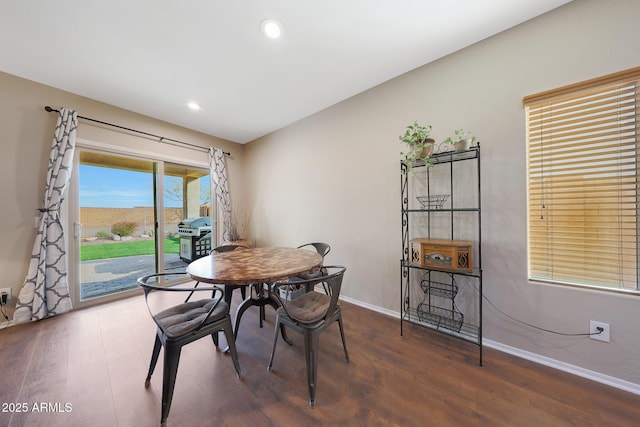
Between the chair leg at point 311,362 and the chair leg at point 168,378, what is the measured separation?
0.75 meters

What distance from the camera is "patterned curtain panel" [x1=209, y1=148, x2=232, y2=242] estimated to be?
3895 millimetres

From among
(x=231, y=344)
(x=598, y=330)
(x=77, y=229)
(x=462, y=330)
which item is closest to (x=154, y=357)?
(x=231, y=344)

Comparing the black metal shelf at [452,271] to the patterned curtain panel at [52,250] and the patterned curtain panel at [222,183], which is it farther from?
the patterned curtain panel at [52,250]

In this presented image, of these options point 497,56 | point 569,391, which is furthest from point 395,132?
point 569,391

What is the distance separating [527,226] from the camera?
169 cm

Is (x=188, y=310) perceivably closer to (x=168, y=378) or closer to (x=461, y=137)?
(x=168, y=378)

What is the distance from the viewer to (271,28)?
1724 millimetres

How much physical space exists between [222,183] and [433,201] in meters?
3.54

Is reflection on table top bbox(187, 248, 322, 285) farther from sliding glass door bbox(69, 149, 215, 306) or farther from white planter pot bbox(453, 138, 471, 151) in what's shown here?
sliding glass door bbox(69, 149, 215, 306)

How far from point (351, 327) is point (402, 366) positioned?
2.11ft

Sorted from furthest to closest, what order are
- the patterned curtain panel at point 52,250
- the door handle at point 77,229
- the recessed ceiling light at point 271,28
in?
1. the door handle at point 77,229
2. the patterned curtain panel at point 52,250
3. the recessed ceiling light at point 271,28

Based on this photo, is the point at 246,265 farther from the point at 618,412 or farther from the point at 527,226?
the point at 618,412

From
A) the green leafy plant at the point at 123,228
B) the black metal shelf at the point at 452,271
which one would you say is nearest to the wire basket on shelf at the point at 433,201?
the black metal shelf at the point at 452,271

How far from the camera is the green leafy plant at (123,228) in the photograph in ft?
10.0
